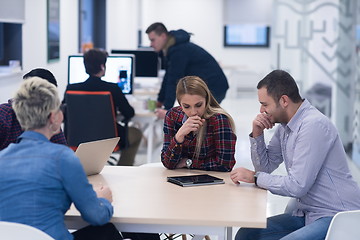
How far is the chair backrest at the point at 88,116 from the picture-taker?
5367 millimetres

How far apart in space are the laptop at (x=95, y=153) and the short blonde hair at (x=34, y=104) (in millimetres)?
715

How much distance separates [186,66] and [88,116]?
1.26m

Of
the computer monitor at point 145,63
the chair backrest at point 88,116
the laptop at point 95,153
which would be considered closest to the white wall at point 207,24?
the computer monitor at point 145,63

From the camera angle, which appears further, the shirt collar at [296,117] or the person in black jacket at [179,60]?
the person in black jacket at [179,60]

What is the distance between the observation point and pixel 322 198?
286 centimetres

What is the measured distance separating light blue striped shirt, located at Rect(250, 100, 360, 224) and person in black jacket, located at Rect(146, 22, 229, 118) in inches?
126

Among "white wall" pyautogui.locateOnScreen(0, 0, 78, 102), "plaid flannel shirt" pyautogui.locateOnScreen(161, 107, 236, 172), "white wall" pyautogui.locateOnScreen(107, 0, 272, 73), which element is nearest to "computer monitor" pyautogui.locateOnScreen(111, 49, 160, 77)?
"white wall" pyautogui.locateOnScreen(0, 0, 78, 102)

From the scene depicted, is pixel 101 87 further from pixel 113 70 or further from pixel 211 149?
pixel 211 149

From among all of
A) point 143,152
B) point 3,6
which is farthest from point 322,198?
point 143,152

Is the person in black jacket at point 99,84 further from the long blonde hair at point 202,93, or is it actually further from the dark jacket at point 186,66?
the long blonde hair at point 202,93

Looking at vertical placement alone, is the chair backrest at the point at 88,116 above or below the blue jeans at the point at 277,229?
above

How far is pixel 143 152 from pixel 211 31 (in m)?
8.55

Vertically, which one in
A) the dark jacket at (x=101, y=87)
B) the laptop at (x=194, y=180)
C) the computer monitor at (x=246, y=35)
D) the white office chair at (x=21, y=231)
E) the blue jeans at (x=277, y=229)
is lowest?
the blue jeans at (x=277, y=229)

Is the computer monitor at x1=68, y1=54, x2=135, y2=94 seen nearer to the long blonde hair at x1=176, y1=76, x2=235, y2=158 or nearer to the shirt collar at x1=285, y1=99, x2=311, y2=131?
the long blonde hair at x1=176, y1=76, x2=235, y2=158
